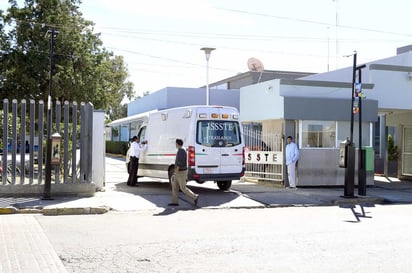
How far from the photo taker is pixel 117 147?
150ft

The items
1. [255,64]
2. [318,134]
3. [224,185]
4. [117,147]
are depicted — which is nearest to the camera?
[224,185]

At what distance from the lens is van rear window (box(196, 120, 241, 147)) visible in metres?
14.6

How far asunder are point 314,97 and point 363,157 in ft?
10.9

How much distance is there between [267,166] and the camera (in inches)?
719

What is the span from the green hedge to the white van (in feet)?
84.3

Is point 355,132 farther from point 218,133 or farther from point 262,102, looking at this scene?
point 218,133

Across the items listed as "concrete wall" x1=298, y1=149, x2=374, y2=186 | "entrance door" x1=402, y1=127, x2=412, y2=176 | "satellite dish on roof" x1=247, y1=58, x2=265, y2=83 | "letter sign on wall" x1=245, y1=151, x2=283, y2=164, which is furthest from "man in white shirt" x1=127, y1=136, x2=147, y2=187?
"satellite dish on roof" x1=247, y1=58, x2=265, y2=83

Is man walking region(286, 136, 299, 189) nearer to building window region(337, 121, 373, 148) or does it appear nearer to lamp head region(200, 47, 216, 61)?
building window region(337, 121, 373, 148)

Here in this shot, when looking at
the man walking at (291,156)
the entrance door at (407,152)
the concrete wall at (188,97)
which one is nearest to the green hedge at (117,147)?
the concrete wall at (188,97)

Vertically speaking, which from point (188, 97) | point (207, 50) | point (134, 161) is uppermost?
point (207, 50)

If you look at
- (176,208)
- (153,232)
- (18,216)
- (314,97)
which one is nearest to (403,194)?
(314,97)

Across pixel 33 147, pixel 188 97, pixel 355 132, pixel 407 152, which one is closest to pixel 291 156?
pixel 355 132

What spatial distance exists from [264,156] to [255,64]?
2110cm

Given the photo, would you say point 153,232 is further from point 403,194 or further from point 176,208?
point 403,194
